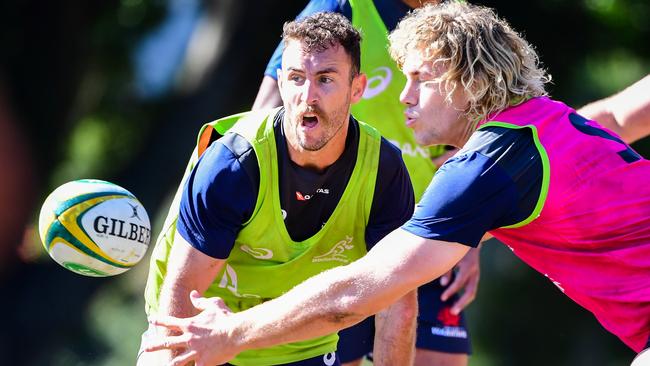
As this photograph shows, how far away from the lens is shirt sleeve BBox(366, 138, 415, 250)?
488cm

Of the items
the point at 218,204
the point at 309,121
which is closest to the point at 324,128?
the point at 309,121

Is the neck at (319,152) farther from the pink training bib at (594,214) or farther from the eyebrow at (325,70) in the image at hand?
the pink training bib at (594,214)

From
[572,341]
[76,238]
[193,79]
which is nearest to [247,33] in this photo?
[193,79]

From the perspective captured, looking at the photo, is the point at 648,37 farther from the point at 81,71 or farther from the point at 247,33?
the point at 81,71

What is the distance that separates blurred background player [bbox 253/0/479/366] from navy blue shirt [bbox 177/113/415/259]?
0.85 m

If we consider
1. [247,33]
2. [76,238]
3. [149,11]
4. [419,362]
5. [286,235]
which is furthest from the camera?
[149,11]

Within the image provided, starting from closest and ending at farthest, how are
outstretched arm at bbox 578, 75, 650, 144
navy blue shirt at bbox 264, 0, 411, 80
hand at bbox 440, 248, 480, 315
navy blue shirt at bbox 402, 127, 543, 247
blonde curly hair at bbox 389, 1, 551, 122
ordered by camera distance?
navy blue shirt at bbox 402, 127, 543, 247 < blonde curly hair at bbox 389, 1, 551, 122 < outstretched arm at bbox 578, 75, 650, 144 < navy blue shirt at bbox 264, 0, 411, 80 < hand at bbox 440, 248, 480, 315

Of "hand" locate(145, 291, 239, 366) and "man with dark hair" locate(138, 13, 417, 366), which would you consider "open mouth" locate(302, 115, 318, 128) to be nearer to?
"man with dark hair" locate(138, 13, 417, 366)

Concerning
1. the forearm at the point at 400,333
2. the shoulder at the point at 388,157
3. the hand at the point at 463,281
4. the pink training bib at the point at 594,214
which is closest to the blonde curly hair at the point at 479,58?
the pink training bib at the point at 594,214

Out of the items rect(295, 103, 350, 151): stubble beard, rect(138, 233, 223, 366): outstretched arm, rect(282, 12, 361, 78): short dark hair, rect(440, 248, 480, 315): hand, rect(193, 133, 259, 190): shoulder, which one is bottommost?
rect(440, 248, 480, 315): hand

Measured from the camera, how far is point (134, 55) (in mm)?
12828

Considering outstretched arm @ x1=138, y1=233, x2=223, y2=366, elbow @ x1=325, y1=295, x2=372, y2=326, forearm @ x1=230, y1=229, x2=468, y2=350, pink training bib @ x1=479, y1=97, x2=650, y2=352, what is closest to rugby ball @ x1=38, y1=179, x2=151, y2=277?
outstretched arm @ x1=138, y1=233, x2=223, y2=366

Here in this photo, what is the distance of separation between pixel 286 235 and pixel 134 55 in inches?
332

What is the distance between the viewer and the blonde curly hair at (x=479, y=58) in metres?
4.12
